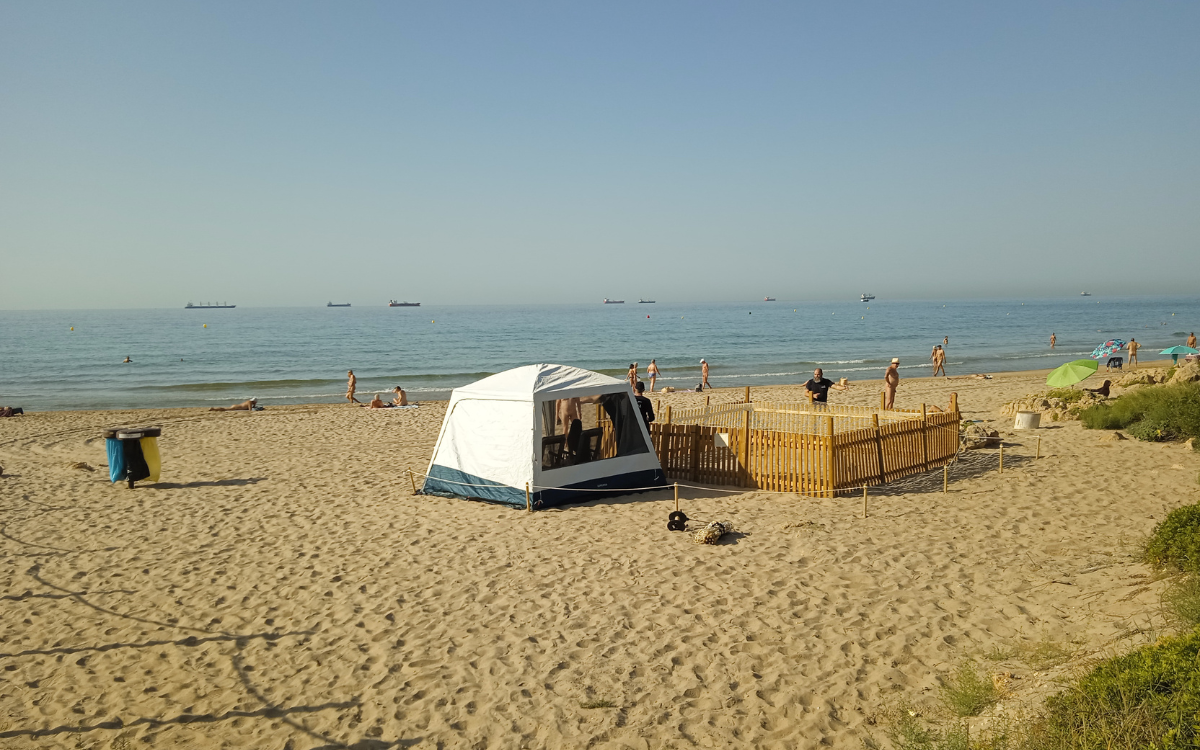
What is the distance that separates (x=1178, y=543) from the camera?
7121 millimetres

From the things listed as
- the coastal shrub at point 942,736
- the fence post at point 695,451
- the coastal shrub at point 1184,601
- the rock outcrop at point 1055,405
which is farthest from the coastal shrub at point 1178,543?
the rock outcrop at point 1055,405

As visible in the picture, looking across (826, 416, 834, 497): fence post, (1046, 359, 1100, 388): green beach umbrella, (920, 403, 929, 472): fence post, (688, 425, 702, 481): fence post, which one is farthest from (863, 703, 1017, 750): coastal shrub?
(1046, 359, 1100, 388): green beach umbrella

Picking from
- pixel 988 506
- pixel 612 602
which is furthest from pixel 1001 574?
pixel 612 602

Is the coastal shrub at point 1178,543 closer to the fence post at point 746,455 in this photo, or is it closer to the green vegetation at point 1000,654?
the green vegetation at point 1000,654

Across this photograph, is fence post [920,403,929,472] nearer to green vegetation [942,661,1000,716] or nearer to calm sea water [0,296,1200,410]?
green vegetation [942,661,1000,716]

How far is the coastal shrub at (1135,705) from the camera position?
12.8ft

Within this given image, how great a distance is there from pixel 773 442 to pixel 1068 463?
18.9 feet

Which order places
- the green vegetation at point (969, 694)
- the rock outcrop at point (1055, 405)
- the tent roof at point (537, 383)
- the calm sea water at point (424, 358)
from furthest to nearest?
the calm sea water at point (424, 358) → the rock outcrop at point (1055, 405) → the tent roof at point (537, 383) → the green vegetation at point (969, 694)

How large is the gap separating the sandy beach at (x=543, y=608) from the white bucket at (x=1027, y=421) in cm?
394

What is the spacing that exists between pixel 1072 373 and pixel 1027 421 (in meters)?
1.38

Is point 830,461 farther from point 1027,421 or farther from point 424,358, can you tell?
point 424,358

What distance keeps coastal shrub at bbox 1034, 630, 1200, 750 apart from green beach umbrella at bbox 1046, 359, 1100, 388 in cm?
1329

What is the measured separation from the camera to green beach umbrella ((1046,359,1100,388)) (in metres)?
16.1

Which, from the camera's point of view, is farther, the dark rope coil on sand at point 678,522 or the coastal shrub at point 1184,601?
the dark rope coil on sand at point 678,522
